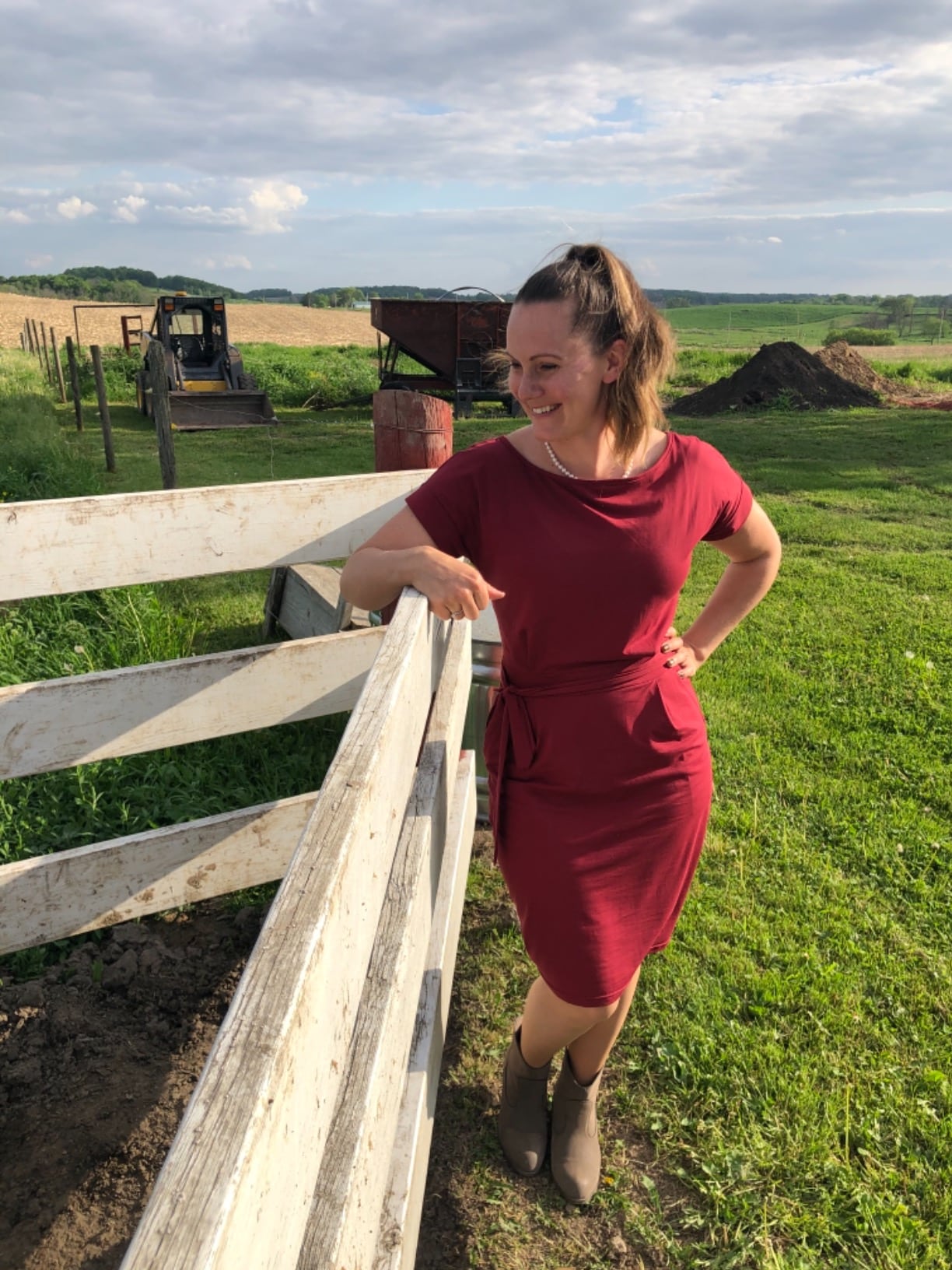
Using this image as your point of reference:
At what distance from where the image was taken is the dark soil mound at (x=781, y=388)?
18.6 metres

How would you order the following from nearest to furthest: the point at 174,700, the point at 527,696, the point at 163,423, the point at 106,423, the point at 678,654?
1. the point at 527,696
2. the point at 678,654
3. the point at 174,700
4. the point at 163,423
5. the point at 106,423

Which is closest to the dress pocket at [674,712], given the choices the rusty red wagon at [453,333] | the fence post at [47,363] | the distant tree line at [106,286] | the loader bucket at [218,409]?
the loader bucket at [218,409]

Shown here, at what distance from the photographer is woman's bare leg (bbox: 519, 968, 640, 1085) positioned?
207 centimetres

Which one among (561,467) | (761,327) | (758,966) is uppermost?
(761,327)

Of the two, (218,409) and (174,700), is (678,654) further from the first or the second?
(218,409)

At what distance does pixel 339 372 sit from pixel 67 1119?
876 inches

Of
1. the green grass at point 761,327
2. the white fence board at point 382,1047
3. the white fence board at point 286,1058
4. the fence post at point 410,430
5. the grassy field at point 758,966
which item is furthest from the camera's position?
the green grass at point 761,327

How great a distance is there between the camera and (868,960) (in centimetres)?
295

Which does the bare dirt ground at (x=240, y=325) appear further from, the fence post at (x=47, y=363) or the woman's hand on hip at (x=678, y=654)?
the woman's hand on hip at (x=678, y=654)

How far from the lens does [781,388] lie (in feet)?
62.2

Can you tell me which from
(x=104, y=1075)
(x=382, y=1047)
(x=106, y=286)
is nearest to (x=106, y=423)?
(x=104, y=1075)

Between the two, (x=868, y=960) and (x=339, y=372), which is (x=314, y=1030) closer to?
(x=868, y=960)

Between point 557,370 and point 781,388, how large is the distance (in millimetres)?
18928

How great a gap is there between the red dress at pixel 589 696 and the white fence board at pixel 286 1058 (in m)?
0.62
